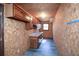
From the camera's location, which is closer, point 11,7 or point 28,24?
point 11,7

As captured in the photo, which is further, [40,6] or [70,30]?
[40,6]

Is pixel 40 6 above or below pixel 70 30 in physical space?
above

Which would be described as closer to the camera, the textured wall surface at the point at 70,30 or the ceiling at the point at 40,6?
the textured wall surface at the point at 70,30

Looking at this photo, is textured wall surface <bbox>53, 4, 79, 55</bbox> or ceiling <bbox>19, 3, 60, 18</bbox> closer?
textured wall surface <bbox>53, 4, 79, 55</bbox>

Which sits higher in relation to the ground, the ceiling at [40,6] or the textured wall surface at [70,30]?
the ceiling at [40,6]

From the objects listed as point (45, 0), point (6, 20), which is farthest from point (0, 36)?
point (45, 0)

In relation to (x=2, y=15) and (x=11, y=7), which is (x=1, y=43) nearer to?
(x=2, y=15)

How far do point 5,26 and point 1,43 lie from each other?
42 cm

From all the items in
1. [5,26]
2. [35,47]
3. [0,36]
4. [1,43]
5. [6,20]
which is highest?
[6,20]

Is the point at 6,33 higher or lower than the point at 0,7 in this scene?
lower

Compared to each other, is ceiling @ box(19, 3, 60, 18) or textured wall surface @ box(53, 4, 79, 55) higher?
ceiling @ box(19, 3, 60, 18)

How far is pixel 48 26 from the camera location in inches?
363

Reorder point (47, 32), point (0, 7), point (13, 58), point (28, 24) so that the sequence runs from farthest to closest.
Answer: point (47, 32)
point (28, 24)
point (0, 7)
point (13, 58)

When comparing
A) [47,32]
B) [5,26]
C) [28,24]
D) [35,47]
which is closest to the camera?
[5,26]
